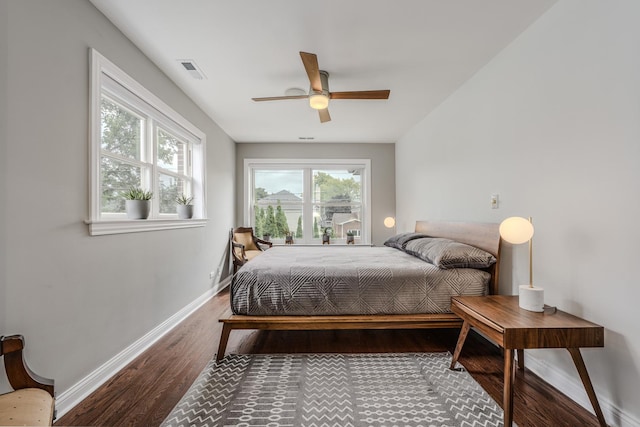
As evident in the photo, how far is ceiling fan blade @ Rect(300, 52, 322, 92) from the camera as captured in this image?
6.70 ft

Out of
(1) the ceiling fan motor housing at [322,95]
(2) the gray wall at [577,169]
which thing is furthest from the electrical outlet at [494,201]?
(1) the ceiling fan motor housing at [322,95]

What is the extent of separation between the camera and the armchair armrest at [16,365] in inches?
45.9

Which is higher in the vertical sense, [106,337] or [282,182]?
[282,182]

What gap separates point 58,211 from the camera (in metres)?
1.65

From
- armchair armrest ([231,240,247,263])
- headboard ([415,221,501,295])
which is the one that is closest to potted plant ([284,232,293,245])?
armchair armrest ([231,240,247,263])

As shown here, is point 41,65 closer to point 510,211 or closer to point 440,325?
point 440,325

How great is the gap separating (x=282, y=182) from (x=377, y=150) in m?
1.89

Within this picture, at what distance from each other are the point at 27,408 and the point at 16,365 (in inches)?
8.7

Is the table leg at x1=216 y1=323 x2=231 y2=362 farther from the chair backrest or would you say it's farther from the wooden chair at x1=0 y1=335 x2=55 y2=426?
the chair backrest

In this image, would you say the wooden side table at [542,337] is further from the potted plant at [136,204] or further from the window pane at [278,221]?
the window pane at [278,221]

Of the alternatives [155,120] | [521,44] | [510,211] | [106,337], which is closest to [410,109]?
[521,44]

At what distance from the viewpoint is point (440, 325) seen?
2.28 m

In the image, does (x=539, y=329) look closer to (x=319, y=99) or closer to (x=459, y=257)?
(x=459, y=257)

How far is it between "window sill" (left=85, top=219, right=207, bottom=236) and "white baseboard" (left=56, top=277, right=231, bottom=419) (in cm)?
90
